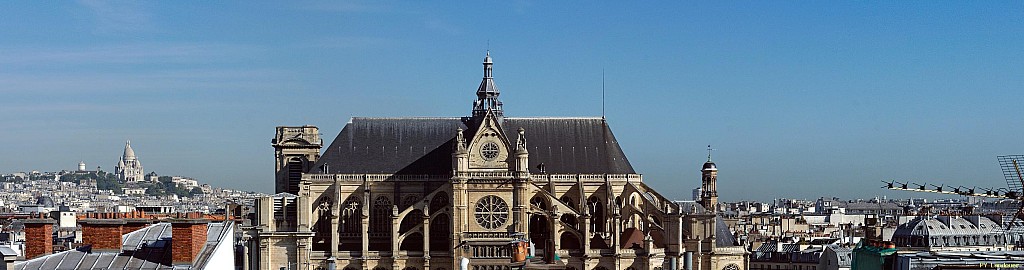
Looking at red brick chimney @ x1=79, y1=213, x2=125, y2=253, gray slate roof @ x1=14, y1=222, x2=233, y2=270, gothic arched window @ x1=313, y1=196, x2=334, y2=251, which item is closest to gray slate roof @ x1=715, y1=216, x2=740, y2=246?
gothic arched window @ x1=313, y1=196, x2=334, y2=251

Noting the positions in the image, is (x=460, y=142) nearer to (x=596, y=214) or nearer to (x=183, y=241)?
(x=596, y=214)

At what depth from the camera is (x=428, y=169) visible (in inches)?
4400

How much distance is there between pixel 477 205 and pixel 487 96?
1130 cm

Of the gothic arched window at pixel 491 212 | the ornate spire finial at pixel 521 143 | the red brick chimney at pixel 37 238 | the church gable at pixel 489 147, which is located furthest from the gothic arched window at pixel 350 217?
the red brick chimney at pixel 37 238

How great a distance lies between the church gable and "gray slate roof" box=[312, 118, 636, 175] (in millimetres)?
3323

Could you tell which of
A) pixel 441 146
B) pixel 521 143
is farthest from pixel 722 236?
pixel 441 146

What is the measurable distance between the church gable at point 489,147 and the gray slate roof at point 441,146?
10.9 ft

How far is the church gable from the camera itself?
107062 mm

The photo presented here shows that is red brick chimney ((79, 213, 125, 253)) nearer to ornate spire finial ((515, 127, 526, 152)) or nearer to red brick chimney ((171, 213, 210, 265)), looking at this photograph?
red brick chimney ((171, 213, 210, 265))

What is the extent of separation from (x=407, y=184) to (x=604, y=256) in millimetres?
13027

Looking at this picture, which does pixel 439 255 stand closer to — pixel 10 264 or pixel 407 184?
pixel 407 184

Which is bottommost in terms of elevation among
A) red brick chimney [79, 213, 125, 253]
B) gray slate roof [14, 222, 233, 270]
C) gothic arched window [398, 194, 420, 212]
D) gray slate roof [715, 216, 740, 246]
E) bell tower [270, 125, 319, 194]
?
gray slate roof [715, 216, 740, 246]

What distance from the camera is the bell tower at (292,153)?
386ft

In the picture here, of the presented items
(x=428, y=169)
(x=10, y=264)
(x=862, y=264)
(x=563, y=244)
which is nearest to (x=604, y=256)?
(x=563, y=244)
